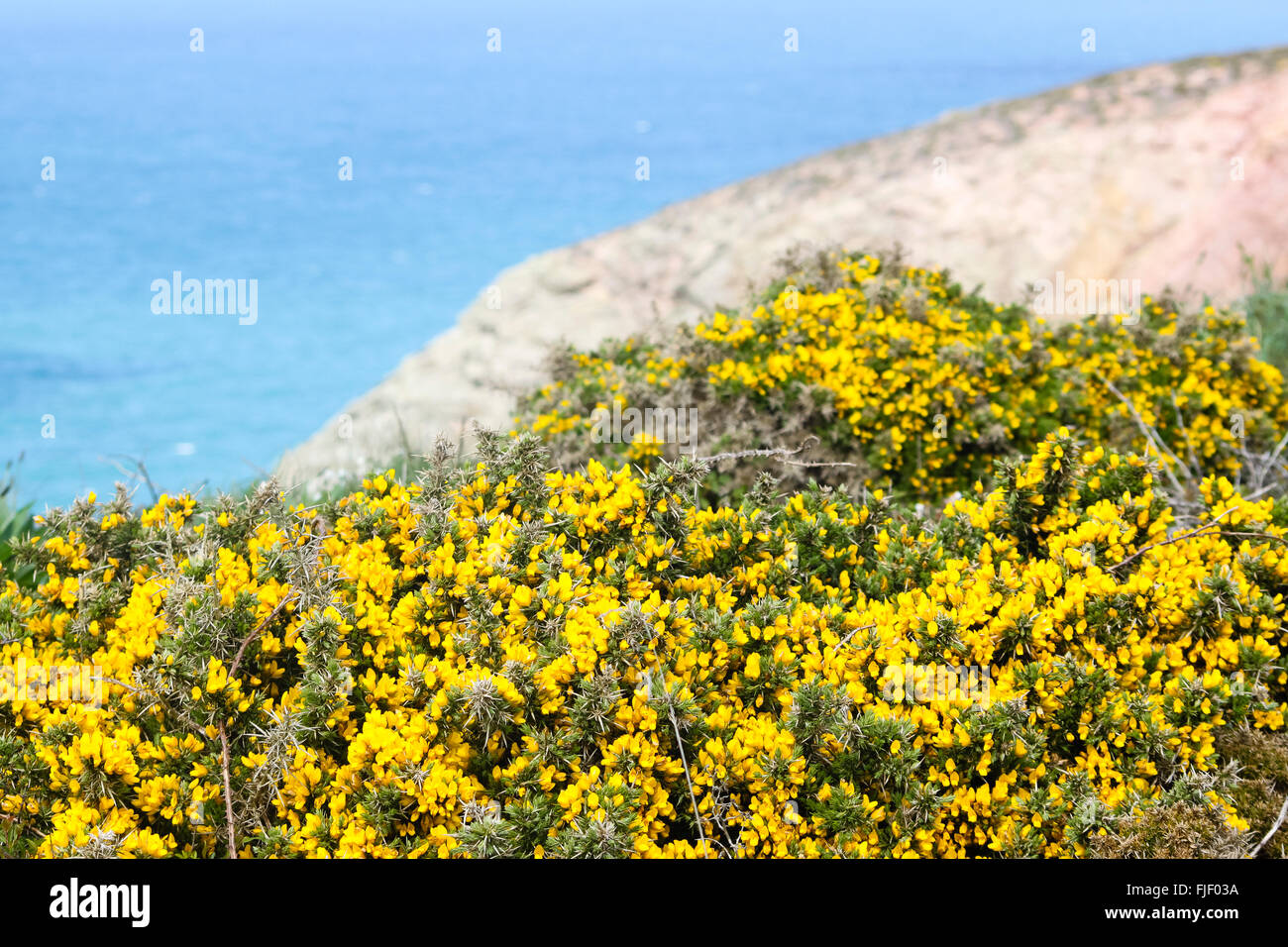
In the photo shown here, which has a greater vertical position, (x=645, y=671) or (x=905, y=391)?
(x=905, y=391)

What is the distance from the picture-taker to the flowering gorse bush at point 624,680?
8.63 feet

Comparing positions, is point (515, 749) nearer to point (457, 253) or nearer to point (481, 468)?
point (481, 468)

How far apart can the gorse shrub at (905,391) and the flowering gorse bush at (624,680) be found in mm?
1611

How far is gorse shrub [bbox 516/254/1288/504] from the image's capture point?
199 inches

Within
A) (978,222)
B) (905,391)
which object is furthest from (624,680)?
(978,222)

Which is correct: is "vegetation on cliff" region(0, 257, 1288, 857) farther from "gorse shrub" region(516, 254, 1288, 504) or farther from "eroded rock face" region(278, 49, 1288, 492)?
"eroded rock face" region(278, 49, 1288, 492)

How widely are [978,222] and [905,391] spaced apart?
5.19 meters

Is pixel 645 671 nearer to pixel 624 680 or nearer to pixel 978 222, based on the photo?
pixel 624 680

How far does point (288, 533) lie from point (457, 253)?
928 inches

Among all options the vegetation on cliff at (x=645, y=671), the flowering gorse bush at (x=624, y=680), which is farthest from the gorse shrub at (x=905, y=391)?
the flowering gorse bush at (x=624, y=680)

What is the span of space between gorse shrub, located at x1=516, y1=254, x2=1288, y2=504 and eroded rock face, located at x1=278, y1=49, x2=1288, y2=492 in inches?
130

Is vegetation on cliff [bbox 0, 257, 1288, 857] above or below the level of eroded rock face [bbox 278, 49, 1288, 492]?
below

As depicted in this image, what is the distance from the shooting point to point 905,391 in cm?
512

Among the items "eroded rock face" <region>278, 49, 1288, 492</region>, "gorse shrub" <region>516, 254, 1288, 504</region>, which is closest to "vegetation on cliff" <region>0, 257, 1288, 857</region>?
"gorse shrub" <region>516, 254, 1288, 504</region>
